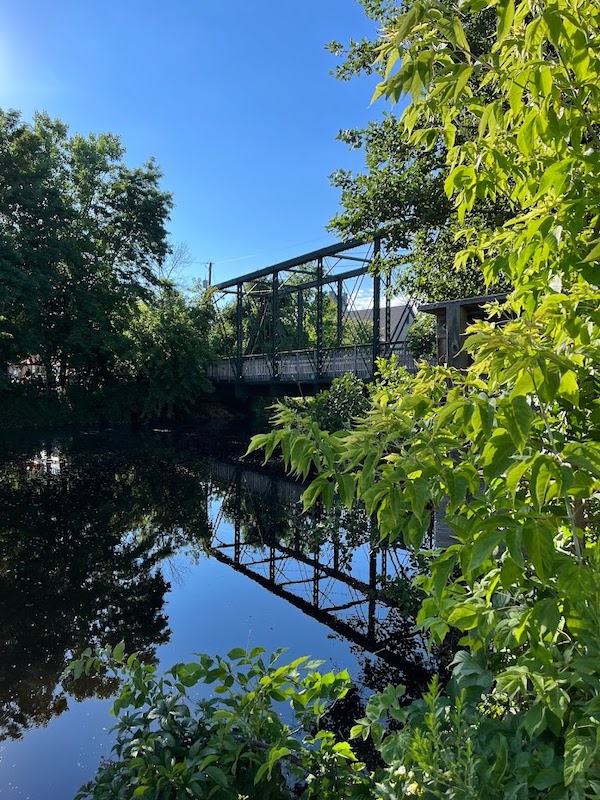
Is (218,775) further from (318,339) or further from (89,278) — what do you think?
(89,278)

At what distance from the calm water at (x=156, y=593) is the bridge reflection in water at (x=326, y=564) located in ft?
0.06

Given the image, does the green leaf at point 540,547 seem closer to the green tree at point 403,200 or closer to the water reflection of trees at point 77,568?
the water reflection of trees at point 77,568

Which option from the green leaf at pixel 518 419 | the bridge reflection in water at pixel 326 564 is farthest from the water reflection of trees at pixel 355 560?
the green leaf at pixel 518 419

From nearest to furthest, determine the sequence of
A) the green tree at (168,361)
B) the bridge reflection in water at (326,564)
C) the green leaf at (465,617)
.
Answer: the green leaf at (465,617) → the bridge reflection in water at (326,564) → the green tree at (168,361)

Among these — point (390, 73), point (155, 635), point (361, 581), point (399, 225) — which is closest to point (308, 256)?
point (399, 225)

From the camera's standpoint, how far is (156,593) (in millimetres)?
4484

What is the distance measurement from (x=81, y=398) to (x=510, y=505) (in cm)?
2056

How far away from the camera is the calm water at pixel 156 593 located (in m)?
2.78

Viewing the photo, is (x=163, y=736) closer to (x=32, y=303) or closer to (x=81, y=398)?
(x=32, y=303)

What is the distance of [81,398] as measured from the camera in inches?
779

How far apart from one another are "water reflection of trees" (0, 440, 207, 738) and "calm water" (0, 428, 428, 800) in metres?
0.01

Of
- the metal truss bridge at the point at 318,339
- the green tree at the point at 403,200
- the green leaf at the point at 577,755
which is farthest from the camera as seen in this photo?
the metal truss bridge at the point at 318,339

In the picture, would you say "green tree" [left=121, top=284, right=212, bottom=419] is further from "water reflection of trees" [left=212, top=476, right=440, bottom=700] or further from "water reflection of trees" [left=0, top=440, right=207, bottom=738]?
"water reflection of trees" [left=212, top=476, right=440, bottom=700]

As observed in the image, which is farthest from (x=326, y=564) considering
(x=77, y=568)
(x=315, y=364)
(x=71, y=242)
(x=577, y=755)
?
(x=71, y=242)
